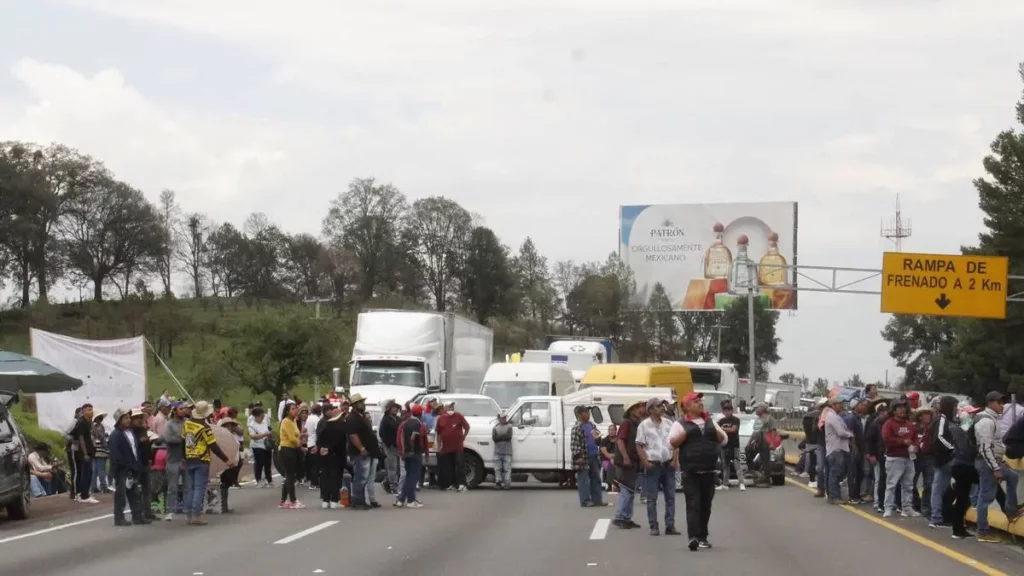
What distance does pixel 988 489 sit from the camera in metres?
16.1

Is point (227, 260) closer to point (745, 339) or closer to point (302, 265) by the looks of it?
point (302, 265)

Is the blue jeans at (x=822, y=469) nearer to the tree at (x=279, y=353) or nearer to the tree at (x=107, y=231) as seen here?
the tree at (x=279, y=353)

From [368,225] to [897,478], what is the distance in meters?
90.6

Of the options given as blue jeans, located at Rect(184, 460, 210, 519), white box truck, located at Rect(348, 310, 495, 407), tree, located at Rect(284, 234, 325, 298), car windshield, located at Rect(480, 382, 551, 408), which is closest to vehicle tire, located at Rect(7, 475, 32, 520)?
blue jeans, located at Rect(184, 460, 210, 519)

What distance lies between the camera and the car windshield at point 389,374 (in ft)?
123

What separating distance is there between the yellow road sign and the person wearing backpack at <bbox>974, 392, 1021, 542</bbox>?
891 inches

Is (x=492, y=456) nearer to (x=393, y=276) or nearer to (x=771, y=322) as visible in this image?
(x=393, y=276)

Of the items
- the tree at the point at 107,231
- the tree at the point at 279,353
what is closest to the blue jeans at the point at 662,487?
the tree at the point at 279,353

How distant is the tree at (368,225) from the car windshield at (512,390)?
72908mm

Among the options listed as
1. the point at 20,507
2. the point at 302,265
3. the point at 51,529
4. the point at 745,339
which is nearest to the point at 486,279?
the point at 302,265

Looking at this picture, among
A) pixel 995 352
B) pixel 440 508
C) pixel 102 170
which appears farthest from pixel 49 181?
pixel 440 508

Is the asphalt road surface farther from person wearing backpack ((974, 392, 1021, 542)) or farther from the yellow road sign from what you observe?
the yellow road sign

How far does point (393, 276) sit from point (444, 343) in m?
70.9

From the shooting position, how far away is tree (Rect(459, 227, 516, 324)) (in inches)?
4437
